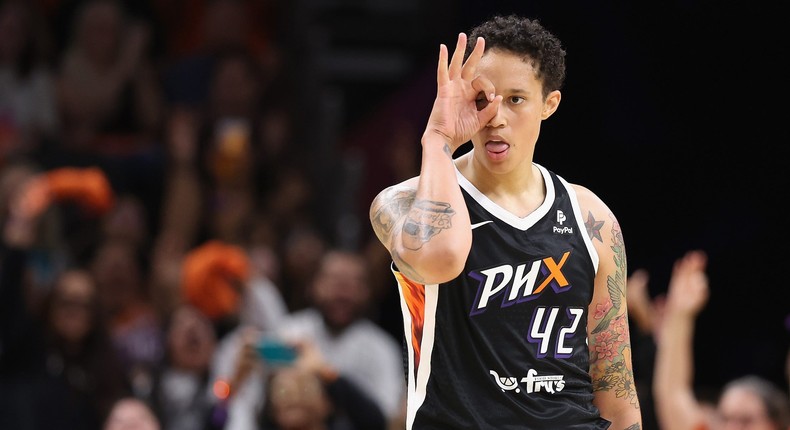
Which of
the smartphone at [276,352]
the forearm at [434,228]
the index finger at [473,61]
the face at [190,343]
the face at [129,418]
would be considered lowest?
the face at [129,418]

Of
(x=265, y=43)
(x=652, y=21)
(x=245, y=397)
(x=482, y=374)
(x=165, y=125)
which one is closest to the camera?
(x=482, y=374)

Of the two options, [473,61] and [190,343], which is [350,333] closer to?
[190,343]

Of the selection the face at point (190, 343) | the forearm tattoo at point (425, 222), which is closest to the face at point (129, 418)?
the face at point (190, 343)

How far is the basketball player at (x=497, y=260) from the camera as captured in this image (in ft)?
11.3

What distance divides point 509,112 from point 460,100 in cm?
15

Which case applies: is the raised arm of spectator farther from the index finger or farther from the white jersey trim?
the index finger

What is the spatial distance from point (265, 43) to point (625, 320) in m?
7.13

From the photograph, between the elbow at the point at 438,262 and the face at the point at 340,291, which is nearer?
the elbow at the point at 438,262

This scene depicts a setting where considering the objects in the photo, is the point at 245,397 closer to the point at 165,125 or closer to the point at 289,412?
the point at 289,412

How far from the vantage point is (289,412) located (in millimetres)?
6496

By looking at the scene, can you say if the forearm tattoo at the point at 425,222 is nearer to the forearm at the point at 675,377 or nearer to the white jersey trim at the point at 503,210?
the white jersey trim at the point at 503,210

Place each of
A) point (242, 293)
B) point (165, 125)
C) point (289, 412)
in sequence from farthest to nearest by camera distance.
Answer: point (165, 125)
point (242, 293)
point (289, 412)

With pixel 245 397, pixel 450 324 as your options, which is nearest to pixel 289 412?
pixel 245 397

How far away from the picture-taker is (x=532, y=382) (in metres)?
3.50
